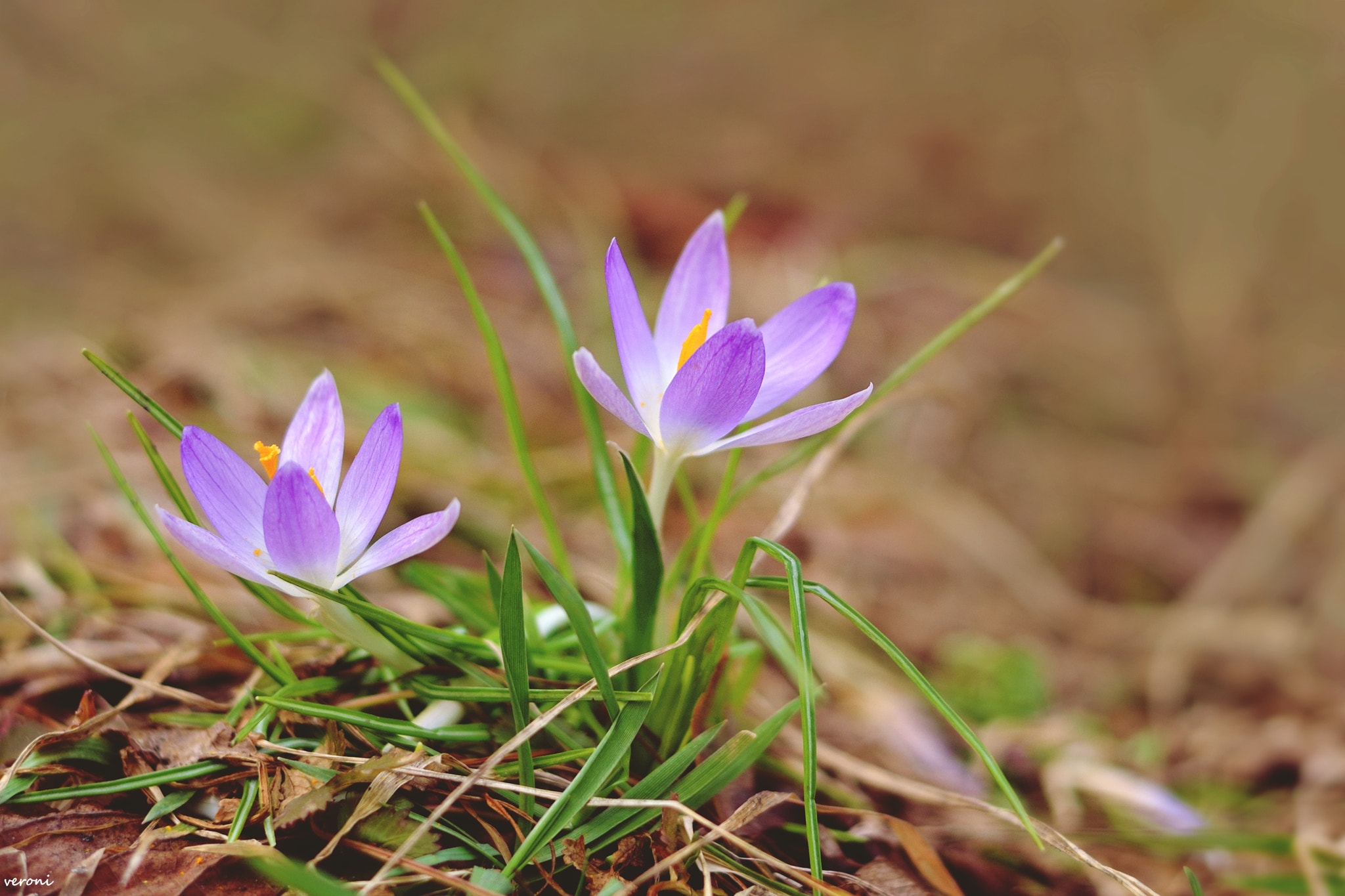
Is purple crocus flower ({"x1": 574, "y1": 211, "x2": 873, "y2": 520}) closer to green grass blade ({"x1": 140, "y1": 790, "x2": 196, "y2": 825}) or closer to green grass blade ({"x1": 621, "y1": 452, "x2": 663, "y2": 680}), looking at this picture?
green grass blade ({"x1": 621, "y1": 452, "x2": 663, "y2": 680})

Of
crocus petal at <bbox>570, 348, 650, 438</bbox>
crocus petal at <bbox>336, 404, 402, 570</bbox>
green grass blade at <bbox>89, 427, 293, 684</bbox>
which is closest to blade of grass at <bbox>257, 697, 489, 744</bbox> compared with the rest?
green grass blade at <bbox>89, 427, 293, 684</bbox>

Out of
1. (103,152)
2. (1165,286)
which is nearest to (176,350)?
(103,152)

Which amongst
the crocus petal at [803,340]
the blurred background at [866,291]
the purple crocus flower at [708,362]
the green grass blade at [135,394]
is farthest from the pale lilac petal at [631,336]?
the blurred background at [866,291]

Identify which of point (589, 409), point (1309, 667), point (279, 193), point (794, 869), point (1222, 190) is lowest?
point (1309, 667)

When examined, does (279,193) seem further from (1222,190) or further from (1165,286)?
(1222,190)

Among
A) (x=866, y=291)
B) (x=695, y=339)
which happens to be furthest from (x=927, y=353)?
(x=866, y=291)

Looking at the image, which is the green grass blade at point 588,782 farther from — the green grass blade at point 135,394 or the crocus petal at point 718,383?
the green grass blade at point 135,394
